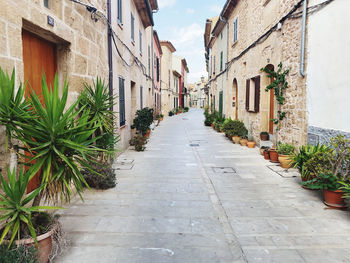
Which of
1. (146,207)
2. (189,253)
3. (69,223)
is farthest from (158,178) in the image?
(189,253)

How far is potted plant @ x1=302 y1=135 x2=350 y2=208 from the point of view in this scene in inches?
162

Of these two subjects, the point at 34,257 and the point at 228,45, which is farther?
the point at 228,45

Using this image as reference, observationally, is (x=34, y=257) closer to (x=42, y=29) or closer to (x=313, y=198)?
(x=42, y=29)

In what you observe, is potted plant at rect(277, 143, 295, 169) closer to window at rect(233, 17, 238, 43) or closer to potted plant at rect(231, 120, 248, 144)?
A: potted plant at rect(231, 120, 248, 144)

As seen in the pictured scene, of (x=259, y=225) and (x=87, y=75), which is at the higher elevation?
(x=87, y=75)

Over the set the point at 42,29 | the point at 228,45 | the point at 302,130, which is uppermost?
the point at 228,45

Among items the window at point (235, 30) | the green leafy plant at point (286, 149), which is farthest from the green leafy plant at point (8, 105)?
the window at point (235, 30)

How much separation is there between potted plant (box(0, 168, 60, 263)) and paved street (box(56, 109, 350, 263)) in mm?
382

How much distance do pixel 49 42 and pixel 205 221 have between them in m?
3.53

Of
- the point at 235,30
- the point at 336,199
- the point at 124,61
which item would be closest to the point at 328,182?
the point at 336,199

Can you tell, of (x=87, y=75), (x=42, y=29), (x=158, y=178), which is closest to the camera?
(x=42, y=29)

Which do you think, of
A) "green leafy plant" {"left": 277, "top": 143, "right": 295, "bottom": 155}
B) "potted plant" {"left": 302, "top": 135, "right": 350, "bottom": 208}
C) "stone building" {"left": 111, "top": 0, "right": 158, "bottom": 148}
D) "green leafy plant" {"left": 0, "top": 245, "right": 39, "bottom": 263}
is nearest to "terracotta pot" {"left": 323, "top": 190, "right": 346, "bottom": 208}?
"potted plant" {"left": 302, "top": 135, "right": 350, "bottom": 208}

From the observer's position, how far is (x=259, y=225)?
356cm

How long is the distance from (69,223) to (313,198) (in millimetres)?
3907
